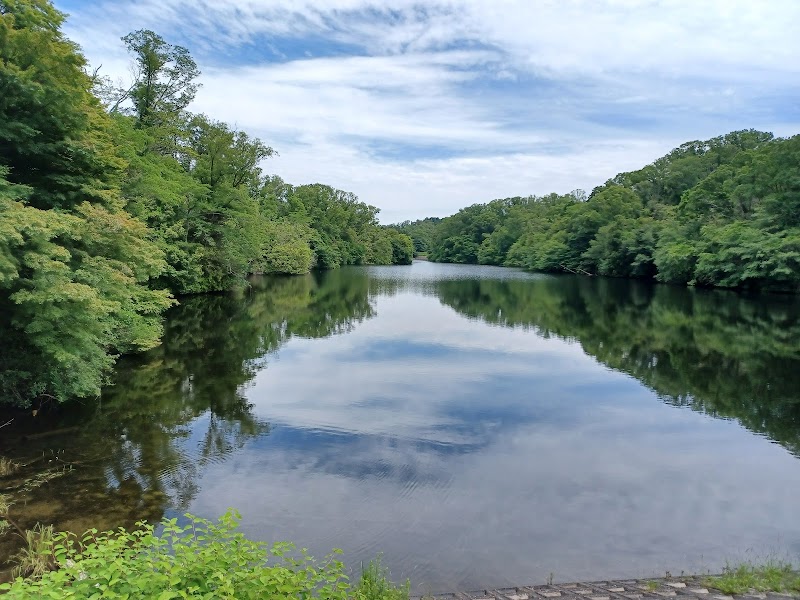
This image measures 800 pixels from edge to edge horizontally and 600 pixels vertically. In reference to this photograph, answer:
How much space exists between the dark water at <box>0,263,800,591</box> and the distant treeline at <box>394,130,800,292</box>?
2334 centimetres

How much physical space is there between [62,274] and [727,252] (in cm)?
4258

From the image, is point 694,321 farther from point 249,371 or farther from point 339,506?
point 339,506

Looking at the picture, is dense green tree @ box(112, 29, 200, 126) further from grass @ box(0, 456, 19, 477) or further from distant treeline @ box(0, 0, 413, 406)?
grass @ box(0, 456, 19, 477)

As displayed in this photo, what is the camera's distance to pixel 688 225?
4869 cm

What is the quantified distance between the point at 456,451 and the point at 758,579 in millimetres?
5149

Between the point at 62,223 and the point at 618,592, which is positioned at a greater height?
the point at 62,223

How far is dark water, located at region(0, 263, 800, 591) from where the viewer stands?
697 cm

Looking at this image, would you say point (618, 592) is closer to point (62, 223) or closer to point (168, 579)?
point (168, 579)

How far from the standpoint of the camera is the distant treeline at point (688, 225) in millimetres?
38625

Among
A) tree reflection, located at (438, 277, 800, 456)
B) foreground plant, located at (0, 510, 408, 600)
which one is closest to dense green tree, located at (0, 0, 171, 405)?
foreground plant, located at (0, 510, 408, 600)

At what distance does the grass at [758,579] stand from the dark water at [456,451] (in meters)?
0.65

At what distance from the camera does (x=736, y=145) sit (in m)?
69.1

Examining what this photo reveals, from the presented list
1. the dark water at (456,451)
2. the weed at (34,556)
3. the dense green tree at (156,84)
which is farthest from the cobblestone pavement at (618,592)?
the dense green tree at (156,84)

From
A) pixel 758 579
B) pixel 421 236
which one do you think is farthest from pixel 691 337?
pixel 421 236
